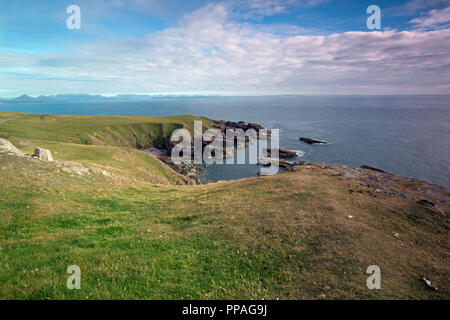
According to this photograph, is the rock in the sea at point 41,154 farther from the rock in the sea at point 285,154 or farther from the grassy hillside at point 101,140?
the rock in the sea at point 285,154

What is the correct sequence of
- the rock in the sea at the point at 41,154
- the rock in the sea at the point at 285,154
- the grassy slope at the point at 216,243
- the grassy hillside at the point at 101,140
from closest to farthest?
1. the grassy slope at the point at 216,243
2. the rock in the sea at the point at 41,154
3. the grassy hillside at the point at 101,140
4. the rock in the sea at the point at 285,154

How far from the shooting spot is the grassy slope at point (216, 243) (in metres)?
9.41

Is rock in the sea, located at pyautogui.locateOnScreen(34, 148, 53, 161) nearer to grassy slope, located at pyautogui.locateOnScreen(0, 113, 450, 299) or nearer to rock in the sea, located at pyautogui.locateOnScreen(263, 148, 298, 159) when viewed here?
grassy slope, located at pyautogui.locateOnScreen(0, 113, 450, 299)

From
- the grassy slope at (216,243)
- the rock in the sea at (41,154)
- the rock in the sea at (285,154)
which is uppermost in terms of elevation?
the rock in the sea at (41,154)

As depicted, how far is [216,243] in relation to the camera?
1336 centimetres

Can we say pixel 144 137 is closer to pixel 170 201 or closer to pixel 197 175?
pixel 197 175

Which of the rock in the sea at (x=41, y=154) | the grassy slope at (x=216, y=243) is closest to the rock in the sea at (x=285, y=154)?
the grassy slope at (x=216, y=243)

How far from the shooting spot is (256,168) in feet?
283

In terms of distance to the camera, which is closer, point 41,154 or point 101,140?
point 41,154

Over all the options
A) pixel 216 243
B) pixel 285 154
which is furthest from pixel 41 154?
pixel 285 154

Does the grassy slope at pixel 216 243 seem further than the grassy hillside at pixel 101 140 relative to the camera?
No

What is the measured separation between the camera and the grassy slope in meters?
9.41

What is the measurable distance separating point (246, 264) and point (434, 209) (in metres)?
18.0

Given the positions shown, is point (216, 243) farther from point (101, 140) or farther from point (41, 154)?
point (101, 140)
